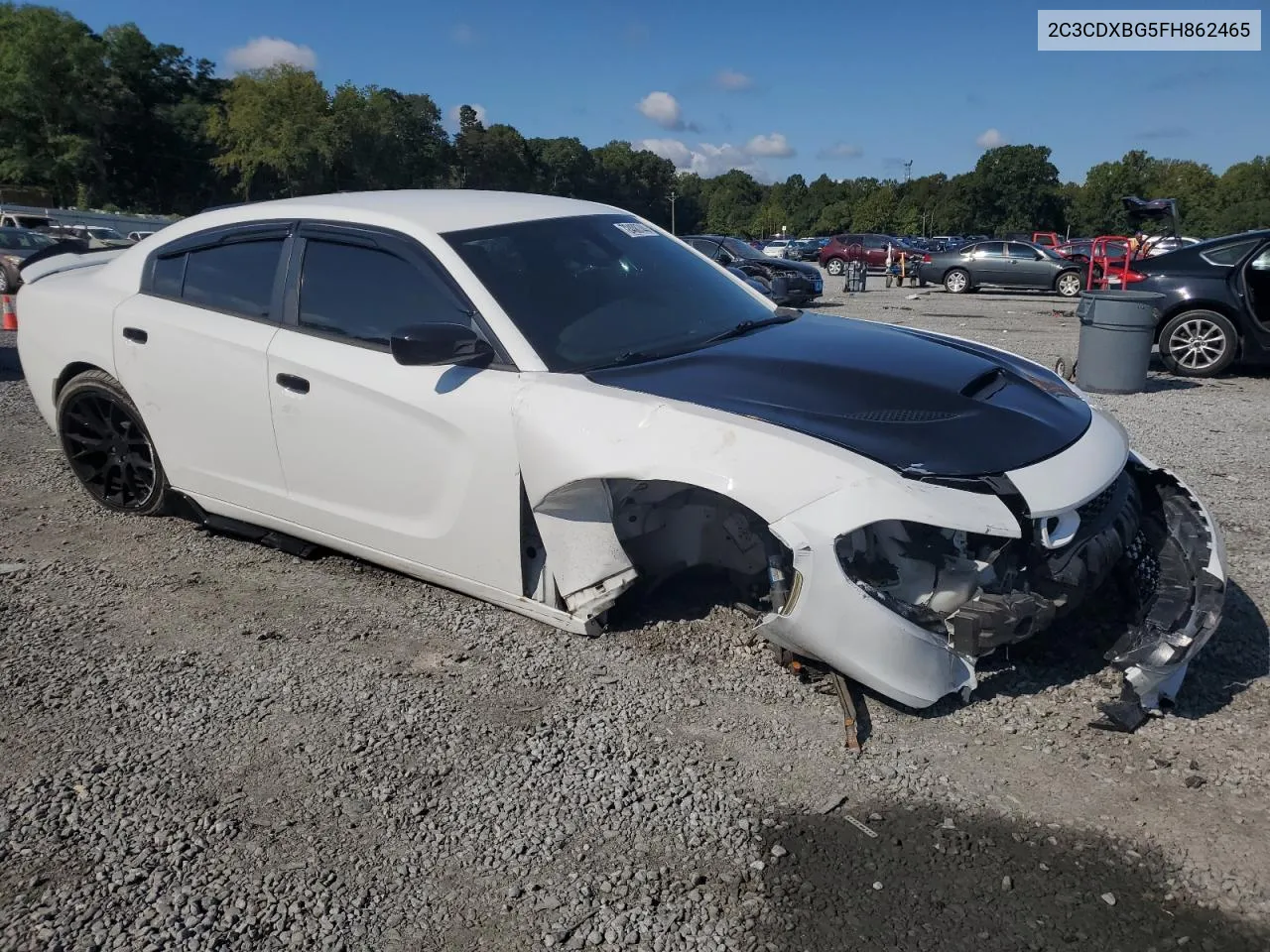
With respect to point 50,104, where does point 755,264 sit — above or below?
below

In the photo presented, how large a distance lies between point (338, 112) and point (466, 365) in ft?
272

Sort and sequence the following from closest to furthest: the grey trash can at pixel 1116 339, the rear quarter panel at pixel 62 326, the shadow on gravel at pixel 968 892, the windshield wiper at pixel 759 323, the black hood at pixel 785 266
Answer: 1. the shadow on gravel at pixel 968 892
2. the windshield wiper at pixel 759 323
3. the rear quarter panel at pixel 62 326
4. the grey trash can at pixel 1116 339
5. the black hood at pixel 785 266

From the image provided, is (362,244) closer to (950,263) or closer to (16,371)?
(16,371)

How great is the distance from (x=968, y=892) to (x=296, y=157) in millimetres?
79195

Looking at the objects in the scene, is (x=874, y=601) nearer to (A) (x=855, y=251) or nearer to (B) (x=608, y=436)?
(B) (x=608, y=436)

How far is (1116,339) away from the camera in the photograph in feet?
30.1

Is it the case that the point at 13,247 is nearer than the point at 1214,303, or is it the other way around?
the point at 1214,303

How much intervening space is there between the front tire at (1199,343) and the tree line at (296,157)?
42.4 m

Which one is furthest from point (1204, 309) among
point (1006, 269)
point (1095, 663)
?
point (1006, 269)

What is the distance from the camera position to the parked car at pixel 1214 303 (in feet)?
31.7

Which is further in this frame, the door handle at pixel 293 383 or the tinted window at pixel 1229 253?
the tinted window at pixel 1229 253

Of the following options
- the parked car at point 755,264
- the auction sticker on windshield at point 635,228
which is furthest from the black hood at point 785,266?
the auction sticker on windshield at point 635,228

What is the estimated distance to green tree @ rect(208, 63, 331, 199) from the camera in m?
73.4

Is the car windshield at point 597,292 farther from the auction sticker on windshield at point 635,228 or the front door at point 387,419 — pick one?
the front door at point 387,419
